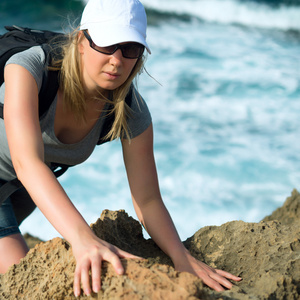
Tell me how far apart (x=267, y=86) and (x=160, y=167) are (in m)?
4.39

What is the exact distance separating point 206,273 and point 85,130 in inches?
36.7

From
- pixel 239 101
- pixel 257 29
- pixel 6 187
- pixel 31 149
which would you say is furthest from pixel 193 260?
pixel 257 29

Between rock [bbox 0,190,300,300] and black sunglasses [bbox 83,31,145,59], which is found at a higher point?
black sunglasses [bbox 83,31,145,59]

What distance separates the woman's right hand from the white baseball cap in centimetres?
86

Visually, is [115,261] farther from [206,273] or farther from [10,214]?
[10,214]

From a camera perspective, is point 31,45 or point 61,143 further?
point 61,143

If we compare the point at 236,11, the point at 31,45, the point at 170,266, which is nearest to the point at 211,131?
the point at 31,45

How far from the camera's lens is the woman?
1.66m

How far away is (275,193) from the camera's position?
23.3 ft

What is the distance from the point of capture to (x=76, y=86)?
84.7 inches

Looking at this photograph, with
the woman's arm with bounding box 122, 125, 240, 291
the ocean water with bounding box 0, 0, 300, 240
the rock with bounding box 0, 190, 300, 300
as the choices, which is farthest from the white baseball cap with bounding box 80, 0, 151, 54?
the ocean water with bounding box 0, 0, 300, 240

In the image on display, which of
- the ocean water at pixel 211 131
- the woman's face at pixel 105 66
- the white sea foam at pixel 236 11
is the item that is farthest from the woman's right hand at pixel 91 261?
the white sea foam at pixel 236 11

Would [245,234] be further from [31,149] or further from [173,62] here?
[173,62]

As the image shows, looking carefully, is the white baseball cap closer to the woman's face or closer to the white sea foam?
the woman's face
